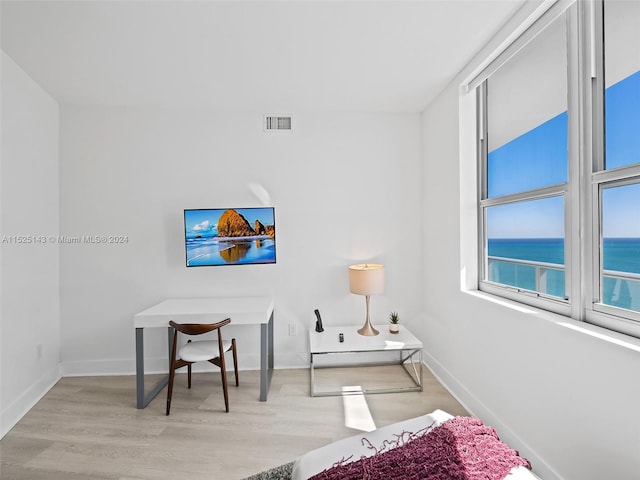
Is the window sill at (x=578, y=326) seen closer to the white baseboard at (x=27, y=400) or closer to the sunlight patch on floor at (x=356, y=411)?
the sunlight patch on floor at (x=356, y=411)

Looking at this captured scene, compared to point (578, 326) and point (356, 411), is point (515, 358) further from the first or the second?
point (356, 411)

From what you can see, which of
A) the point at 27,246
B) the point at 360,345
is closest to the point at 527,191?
the point at 360,345

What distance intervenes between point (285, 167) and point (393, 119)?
1.28 meters

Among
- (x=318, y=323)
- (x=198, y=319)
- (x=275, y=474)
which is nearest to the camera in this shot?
(x=275, y=474)

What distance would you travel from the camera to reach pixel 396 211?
137 inches

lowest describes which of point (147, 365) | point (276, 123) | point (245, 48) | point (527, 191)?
point (147, 365)

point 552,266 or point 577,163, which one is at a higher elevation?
point 577,163

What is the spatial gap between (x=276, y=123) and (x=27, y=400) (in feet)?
10.7

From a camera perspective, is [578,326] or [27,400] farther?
[27,400]

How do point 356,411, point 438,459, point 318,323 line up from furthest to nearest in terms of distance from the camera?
point 318,323, point 356,411, point 438,459

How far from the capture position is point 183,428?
7.61 ft

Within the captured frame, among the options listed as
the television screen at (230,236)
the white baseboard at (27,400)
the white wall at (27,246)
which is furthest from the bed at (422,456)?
the white wall at (27,246)

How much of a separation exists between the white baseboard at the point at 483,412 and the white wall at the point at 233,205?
663 mm

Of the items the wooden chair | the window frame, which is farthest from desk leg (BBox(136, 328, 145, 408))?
the window frame
